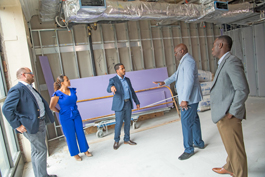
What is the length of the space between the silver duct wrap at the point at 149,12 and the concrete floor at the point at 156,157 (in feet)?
8.64

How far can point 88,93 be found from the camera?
473 centimetres

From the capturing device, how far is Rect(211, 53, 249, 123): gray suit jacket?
1706 mm

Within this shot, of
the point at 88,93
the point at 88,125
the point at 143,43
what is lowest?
the point at 88,125

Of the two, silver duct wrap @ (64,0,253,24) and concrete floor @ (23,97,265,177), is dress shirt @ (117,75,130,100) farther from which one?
silver duct wrap @ (64,0,253,24)

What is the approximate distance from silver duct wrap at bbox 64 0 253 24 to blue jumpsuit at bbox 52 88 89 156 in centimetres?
157

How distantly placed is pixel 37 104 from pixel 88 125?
1925 mm

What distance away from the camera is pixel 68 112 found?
3004 millimetres

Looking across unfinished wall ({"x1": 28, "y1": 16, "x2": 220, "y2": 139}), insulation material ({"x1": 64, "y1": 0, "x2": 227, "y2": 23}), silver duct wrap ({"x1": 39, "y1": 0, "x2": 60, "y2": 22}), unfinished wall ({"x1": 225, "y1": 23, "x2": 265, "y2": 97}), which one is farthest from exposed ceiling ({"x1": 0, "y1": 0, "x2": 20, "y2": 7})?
unfinished wall ({"x1": 225, "y1": 23, "x2": 265, "y2": 97})

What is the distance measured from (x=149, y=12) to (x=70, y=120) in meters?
2.90

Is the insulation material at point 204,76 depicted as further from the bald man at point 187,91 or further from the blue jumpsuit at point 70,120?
the blue jumpsuit at point 70,120

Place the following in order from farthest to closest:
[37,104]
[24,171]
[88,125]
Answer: [88,125]
[24,171]
[37,104]

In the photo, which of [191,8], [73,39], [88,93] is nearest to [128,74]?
[88,93]

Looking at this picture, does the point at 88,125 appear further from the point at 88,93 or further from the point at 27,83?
the point at 27,83

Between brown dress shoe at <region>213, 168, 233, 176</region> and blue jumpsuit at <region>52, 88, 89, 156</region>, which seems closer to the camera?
brown dress shoe at <region>213, 168, 233, 176</region>
